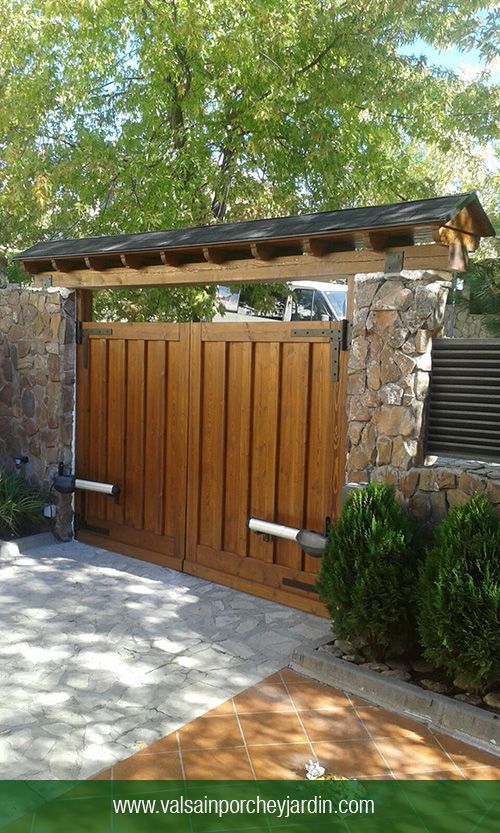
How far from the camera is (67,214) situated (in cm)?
1052

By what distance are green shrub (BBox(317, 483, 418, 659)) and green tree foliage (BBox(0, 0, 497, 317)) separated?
18.0ft

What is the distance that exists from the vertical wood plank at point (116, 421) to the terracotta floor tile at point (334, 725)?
3.30 metres

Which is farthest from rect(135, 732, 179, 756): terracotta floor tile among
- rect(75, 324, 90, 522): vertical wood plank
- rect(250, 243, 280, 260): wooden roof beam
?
rect(75, 324, 90, 522): vertical wood plank

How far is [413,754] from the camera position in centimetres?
345

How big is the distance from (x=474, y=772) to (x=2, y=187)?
32.9ft

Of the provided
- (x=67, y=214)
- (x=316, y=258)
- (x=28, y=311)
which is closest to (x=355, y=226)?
(x=316, y=258)

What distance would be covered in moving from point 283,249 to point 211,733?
328 centimetres

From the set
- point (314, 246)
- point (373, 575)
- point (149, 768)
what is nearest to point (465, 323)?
point (314, 246)

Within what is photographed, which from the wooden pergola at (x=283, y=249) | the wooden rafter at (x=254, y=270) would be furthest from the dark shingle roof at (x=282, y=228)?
the wooden rafter at (x=254, y=270)

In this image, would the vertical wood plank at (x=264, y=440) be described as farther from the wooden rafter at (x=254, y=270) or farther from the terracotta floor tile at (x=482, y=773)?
the terracotta floor tile at (x=482, y=773)

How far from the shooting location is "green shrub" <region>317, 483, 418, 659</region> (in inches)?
162

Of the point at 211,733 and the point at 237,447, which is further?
the point at 237,447

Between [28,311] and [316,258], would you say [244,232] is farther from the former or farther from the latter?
[28,311]

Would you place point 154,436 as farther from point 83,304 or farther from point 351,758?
point 351,758
